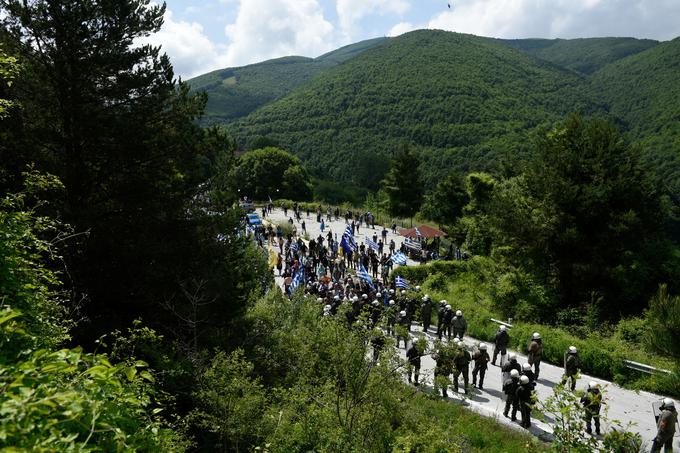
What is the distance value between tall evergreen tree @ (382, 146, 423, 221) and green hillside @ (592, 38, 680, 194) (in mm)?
32030

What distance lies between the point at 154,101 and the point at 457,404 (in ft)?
35.3

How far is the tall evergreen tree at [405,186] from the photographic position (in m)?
53.1

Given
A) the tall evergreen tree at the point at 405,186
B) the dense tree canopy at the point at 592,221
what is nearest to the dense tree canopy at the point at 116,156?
the dense tree canopy at the point at 592,221

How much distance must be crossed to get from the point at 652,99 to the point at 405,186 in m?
87.9

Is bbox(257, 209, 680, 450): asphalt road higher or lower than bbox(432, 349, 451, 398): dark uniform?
lower

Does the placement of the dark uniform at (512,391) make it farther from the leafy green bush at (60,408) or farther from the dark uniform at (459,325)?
the leafy green bush at (60,408)

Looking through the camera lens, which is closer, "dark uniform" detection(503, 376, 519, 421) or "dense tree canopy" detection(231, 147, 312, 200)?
"dark uniform" detection(503, 376, 519, 421)

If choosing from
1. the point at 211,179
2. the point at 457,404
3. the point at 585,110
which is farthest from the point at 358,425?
the point at 585,110

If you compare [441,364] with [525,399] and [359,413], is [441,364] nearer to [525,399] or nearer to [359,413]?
[525,399]

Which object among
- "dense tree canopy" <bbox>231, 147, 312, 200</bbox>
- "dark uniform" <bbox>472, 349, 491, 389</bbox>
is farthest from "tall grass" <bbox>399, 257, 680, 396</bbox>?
"dense tree canopy" <bbox>231, 147, 312, 200</bbox>

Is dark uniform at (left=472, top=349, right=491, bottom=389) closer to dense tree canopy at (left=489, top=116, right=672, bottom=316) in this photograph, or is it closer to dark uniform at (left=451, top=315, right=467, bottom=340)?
dark uniform at (left=451, top=315, right=467, bottom=340)

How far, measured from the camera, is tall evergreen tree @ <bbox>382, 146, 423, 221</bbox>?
2090 inches

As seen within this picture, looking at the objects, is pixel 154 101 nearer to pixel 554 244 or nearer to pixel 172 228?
pixel 172 228

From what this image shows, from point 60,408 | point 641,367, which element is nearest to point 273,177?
point 641,367
